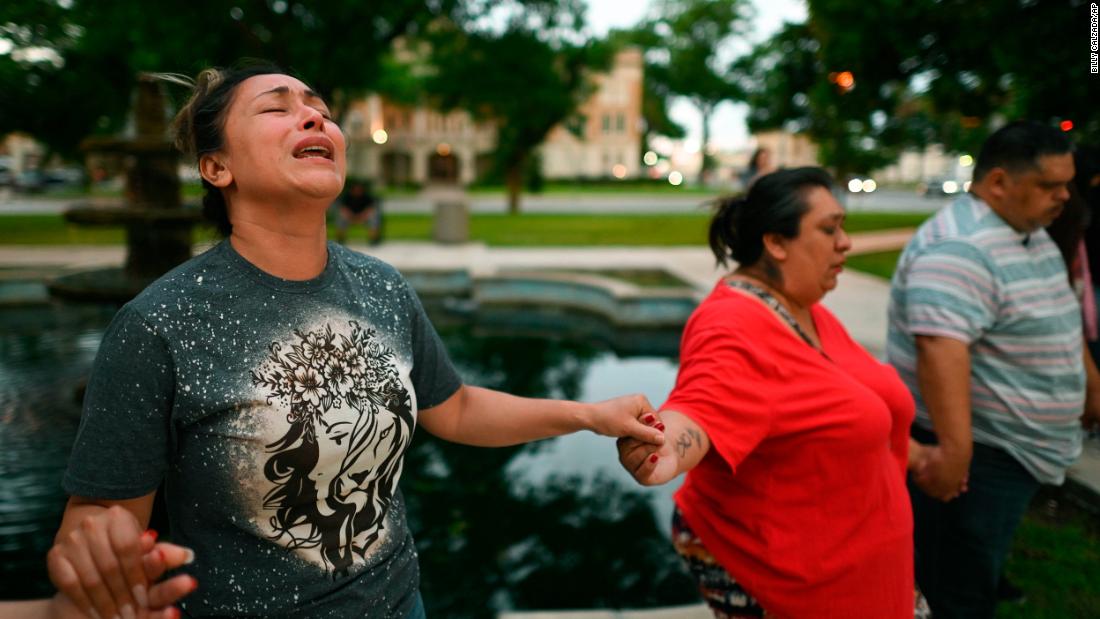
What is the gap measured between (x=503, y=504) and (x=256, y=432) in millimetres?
3742

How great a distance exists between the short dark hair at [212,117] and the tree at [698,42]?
64.5 meters

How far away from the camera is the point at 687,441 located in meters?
2.03

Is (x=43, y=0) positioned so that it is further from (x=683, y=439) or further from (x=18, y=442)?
(x=683, y=439)

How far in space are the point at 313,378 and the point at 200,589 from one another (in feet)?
1.55

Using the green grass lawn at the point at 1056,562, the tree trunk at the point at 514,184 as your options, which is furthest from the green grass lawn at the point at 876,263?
the tree trunk at the point at 514,184

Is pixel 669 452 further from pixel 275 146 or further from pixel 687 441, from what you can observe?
pixel 275 146

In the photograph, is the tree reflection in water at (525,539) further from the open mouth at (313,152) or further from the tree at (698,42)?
the tree at (698,42)

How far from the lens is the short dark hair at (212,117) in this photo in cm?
174

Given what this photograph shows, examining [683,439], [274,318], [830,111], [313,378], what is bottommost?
[683,439]

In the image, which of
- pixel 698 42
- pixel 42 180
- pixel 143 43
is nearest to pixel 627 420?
pixel 143 43

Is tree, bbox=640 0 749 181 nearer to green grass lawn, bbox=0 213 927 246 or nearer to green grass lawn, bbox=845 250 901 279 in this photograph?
green grass lawn, bbox=0 213 927 246

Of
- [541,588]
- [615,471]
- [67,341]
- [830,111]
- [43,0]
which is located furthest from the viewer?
[830,111]

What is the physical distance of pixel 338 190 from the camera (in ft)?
5.83

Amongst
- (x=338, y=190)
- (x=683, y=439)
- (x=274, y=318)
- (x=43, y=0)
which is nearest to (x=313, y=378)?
(x=274, y=318)
